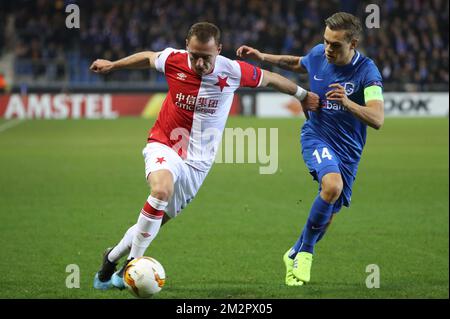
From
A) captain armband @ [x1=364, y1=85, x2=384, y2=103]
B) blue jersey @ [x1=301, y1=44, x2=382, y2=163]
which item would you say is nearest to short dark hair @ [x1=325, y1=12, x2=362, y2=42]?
blue jersey @ [x1=301, y1=44, x2=382, y2=163]

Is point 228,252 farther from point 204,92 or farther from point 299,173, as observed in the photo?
point 299,173

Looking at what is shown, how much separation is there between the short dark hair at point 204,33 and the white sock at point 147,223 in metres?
1.33

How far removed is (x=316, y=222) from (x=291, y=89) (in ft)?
4.01

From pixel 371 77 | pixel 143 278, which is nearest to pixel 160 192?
pixel 143 278

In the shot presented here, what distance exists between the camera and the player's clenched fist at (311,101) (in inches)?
281

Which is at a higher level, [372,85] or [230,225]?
[372,85]

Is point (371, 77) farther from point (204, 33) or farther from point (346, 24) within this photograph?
point (204, 33)

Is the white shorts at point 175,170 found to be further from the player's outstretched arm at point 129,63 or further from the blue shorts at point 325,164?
the blue shorts at point 325,164

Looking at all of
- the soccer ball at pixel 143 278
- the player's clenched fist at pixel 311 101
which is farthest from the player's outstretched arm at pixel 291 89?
the soccer ball at pixel 143 278

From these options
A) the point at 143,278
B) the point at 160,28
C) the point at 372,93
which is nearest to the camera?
the point at 143,278

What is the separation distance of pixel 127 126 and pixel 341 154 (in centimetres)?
1730

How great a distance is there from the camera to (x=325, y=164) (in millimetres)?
7281

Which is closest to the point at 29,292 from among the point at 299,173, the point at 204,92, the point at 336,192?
the point at 204,92

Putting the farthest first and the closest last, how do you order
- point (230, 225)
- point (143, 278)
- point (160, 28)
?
point (160, 28)
point (230, 225)
point (143, 278)
